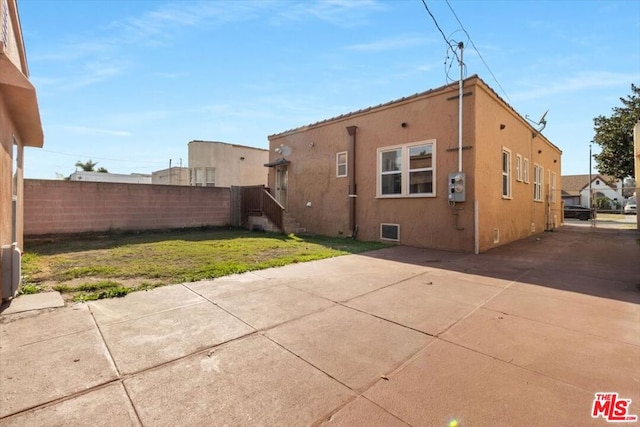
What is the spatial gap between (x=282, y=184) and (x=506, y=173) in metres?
9.30

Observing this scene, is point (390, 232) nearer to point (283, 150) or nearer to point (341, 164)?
point (341, 164)

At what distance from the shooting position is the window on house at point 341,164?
11.6 meters

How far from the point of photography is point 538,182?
14484 mm

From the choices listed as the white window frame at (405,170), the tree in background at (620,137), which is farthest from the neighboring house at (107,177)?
the tree in background at (620,137)

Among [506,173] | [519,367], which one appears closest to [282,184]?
[506,173]

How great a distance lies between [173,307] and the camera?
3.88m

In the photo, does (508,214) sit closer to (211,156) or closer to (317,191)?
(317,191)

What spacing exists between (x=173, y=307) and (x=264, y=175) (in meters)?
19.4

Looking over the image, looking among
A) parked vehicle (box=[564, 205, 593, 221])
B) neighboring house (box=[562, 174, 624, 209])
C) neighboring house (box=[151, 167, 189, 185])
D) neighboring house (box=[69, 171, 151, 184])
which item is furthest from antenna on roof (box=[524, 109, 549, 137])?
neighboring house (box=[562, 174, 624, 209])

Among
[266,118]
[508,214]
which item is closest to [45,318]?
[508,214]

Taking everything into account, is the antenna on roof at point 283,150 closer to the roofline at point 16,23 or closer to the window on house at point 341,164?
the window on house at point 341,164

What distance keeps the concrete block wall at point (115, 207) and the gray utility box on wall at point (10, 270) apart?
7195 mm

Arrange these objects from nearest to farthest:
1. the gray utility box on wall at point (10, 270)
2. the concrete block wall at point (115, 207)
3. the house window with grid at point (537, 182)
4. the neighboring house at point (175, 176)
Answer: the gray utility box on wall at point (10, 270)
the concrete block wall at point (115, 207)
the house window with grid at point (537, 182)
the neighboring house at point (175, 176)

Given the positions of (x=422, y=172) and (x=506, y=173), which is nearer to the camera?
(x=422, y=172)
